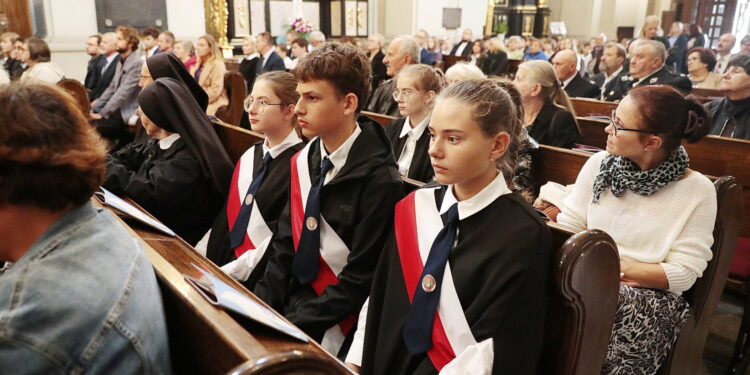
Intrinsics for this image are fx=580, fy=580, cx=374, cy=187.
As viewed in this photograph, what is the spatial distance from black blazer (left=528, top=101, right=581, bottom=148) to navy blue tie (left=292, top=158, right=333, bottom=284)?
75.7 inches

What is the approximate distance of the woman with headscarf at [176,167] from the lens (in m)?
2.58

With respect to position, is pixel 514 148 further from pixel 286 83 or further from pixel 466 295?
pixel 286 83

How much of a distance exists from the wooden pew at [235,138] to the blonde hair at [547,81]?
1776 millimetres

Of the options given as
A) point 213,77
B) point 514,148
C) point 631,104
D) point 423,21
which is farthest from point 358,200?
point 423,21

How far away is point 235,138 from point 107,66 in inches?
176

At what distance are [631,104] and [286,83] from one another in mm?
1430

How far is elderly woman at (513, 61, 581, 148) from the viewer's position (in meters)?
3.52

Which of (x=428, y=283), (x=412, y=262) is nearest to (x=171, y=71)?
(x=412, y=262)

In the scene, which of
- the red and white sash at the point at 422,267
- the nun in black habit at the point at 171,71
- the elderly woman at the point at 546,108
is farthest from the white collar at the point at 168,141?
the elderly woman at the point at 546,108

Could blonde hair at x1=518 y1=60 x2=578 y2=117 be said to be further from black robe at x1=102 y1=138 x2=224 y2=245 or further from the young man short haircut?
black robe at x1=102 y1=138 x2=224 y2=245

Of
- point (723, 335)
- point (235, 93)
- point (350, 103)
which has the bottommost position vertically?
→ point (723, 335)

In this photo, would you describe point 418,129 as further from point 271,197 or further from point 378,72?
point 378,72

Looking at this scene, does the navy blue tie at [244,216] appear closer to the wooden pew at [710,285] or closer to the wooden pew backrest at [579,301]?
the wooden pew backrest at [579,301]

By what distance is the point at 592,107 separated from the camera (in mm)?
5039
